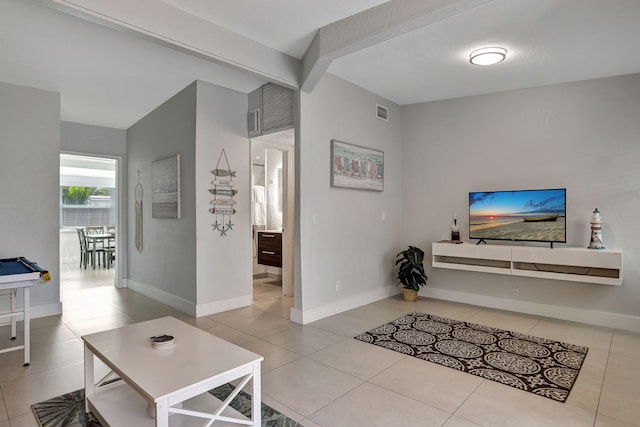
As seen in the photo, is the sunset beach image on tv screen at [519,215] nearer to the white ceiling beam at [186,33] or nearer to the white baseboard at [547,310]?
the white baseboard at [547,310]

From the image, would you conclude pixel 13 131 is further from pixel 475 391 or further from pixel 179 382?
pixel 475 391

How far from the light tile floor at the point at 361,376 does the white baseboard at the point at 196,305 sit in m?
0.12

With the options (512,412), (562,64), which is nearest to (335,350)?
(512,412)

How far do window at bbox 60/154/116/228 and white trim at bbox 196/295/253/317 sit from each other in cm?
633

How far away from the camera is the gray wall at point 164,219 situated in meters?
4.25

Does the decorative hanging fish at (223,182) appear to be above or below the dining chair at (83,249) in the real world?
above

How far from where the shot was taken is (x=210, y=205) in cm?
427

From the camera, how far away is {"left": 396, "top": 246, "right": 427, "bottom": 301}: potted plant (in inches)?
189

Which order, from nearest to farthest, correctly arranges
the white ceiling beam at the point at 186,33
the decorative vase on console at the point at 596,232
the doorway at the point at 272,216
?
the white ceiling beam at the point at 186,33, the decorative vase on console at the point at 596,232, the doorway at the point at 272,216

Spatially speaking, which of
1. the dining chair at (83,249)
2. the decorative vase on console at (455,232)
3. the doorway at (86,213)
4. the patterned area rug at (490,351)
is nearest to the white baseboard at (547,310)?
the decorative vase on console at (455,232)

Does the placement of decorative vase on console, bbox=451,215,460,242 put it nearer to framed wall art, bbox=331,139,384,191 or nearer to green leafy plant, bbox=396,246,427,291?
green leafy plant, bbox=396,246,427,291

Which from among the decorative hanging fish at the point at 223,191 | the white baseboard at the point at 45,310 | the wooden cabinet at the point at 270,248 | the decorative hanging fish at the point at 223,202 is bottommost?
the white baseboard at the point at 45,310

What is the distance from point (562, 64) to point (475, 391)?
3.25 m

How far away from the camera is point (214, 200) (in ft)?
14.1
